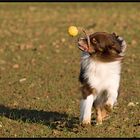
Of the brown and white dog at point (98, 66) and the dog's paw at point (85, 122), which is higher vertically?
the brown and white dog at point (98, 66)

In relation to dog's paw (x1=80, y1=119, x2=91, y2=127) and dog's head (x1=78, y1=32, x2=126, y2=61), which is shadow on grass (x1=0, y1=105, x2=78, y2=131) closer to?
dog's paw (x1=80, y1=119, x2=91, y2=127)

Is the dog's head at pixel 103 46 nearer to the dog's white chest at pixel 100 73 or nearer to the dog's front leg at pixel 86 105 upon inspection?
the dog's white chest at pixel 100 73

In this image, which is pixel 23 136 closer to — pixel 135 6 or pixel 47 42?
pixel 47 42

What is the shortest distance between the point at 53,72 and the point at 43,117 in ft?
16.4

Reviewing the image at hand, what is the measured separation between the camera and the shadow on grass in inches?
367

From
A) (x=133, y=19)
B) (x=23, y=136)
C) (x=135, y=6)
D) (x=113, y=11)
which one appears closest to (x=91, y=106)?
(x=23, y=136)

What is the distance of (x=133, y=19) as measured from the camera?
1003 inches

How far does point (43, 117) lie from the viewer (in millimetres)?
10055

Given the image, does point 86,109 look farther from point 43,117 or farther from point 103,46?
point 43,117

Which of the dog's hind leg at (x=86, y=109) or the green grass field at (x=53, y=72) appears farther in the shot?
Result: the green grass field at (x=53, y=72)

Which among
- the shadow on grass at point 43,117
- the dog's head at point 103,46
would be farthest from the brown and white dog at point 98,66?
the shadow on grass at point 43,117

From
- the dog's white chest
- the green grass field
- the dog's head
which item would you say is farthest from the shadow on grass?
the dog's head

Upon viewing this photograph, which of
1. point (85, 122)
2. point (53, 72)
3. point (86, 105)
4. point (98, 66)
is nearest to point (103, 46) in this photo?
point (98, 66)

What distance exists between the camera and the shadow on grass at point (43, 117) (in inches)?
367
